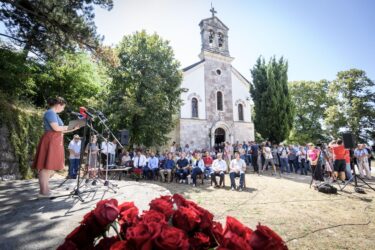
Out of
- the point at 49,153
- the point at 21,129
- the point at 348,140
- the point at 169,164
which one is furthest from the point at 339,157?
the point at 21,129

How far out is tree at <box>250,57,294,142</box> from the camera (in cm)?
2192

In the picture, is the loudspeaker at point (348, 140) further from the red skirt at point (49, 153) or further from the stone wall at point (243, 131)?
the stone wall at point (243, 131)

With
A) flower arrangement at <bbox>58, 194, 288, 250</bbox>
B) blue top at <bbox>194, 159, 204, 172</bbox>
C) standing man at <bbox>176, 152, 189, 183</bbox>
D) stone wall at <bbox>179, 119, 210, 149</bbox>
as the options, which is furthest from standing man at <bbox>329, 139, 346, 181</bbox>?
stone wall at <bbox>179, 119, 210, 149</bbox>

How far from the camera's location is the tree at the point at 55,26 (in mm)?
6363

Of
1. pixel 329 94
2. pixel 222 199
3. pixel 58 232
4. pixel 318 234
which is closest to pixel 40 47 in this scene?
pixel 58 232

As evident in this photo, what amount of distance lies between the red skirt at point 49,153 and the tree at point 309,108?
1271 inches

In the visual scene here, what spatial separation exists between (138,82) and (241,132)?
12.0 metres

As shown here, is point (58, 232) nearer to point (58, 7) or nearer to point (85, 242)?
point (85, 242)

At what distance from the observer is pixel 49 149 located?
381 cm

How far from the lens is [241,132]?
22625 millimetres

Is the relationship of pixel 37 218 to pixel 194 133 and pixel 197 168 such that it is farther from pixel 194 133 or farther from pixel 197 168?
pixel 194 133

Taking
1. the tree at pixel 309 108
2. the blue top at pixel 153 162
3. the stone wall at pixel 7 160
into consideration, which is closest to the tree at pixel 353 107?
the tree at pixel 309 108

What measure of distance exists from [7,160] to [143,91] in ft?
31.1

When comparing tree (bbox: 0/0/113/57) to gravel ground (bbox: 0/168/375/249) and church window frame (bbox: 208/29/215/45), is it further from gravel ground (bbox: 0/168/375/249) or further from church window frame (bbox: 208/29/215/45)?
church window frame (bbox: 208/29/215/45)
